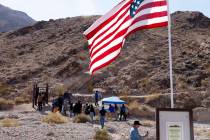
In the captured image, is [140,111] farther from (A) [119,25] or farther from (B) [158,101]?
(A) [119,25]

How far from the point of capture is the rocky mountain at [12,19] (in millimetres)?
137625

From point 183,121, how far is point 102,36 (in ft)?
13.7

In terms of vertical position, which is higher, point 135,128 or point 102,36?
point 102,36

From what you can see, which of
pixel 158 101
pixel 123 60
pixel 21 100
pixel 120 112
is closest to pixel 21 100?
pixel 21 100

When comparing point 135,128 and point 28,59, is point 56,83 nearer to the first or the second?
point 28,59

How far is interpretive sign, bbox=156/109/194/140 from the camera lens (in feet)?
24.3

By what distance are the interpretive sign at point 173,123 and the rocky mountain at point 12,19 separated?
424ft

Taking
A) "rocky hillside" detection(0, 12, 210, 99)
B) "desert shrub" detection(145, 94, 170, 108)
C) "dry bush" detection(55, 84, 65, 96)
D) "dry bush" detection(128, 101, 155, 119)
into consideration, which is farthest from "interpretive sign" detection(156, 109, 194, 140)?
"dry bush" detection(55, 84, 65, 96)

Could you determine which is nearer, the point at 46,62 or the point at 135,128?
the point at 135,128

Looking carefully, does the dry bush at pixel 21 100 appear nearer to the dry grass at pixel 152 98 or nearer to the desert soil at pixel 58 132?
the dry grass at pixel 152 98

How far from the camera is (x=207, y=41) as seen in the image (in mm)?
57562

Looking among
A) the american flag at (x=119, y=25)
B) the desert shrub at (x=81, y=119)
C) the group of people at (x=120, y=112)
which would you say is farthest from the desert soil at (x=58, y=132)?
Answer: the american flag at (x=119, y=25)

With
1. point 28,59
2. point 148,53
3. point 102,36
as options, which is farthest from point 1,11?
point 102,36

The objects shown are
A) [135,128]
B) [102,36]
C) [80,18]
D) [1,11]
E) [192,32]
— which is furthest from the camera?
[1,11]
